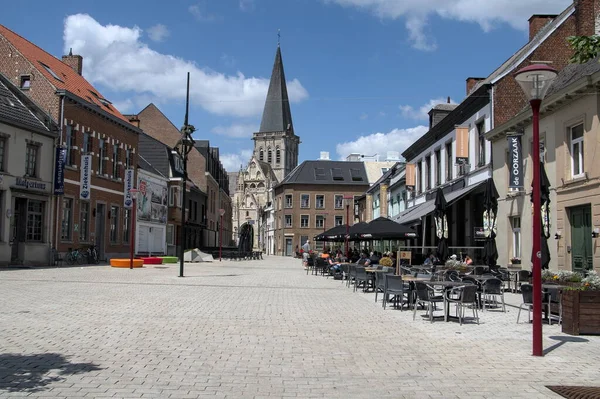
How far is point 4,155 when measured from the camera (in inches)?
998

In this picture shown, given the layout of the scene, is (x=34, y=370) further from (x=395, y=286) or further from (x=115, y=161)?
(x=115, y=161)

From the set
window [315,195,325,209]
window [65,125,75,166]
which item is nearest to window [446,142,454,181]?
window [65,125,75,166]

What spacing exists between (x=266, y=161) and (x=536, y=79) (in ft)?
402

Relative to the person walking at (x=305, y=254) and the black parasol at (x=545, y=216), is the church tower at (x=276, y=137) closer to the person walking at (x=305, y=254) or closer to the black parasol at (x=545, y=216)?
the person walking at (x=305, y=254)

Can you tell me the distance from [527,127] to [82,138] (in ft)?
74.6

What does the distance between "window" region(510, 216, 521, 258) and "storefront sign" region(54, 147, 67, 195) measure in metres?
20.3

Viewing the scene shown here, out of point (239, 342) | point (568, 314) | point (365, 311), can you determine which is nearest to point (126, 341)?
point (239, 342)

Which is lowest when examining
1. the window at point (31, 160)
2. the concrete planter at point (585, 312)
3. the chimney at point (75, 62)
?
the concrete planter at point (585, 312)

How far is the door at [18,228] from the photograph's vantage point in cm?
2630

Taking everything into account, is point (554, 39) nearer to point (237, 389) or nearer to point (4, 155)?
point (237, 389)

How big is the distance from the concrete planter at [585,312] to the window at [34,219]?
24244 mm

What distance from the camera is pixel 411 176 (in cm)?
3634

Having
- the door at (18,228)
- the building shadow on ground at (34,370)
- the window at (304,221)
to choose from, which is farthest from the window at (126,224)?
the window at (304,221)

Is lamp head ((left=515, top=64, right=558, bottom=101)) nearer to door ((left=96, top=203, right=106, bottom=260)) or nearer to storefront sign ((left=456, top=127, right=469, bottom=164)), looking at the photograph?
storefront sign ((left=456, top=127, right=469, bottom=164))
